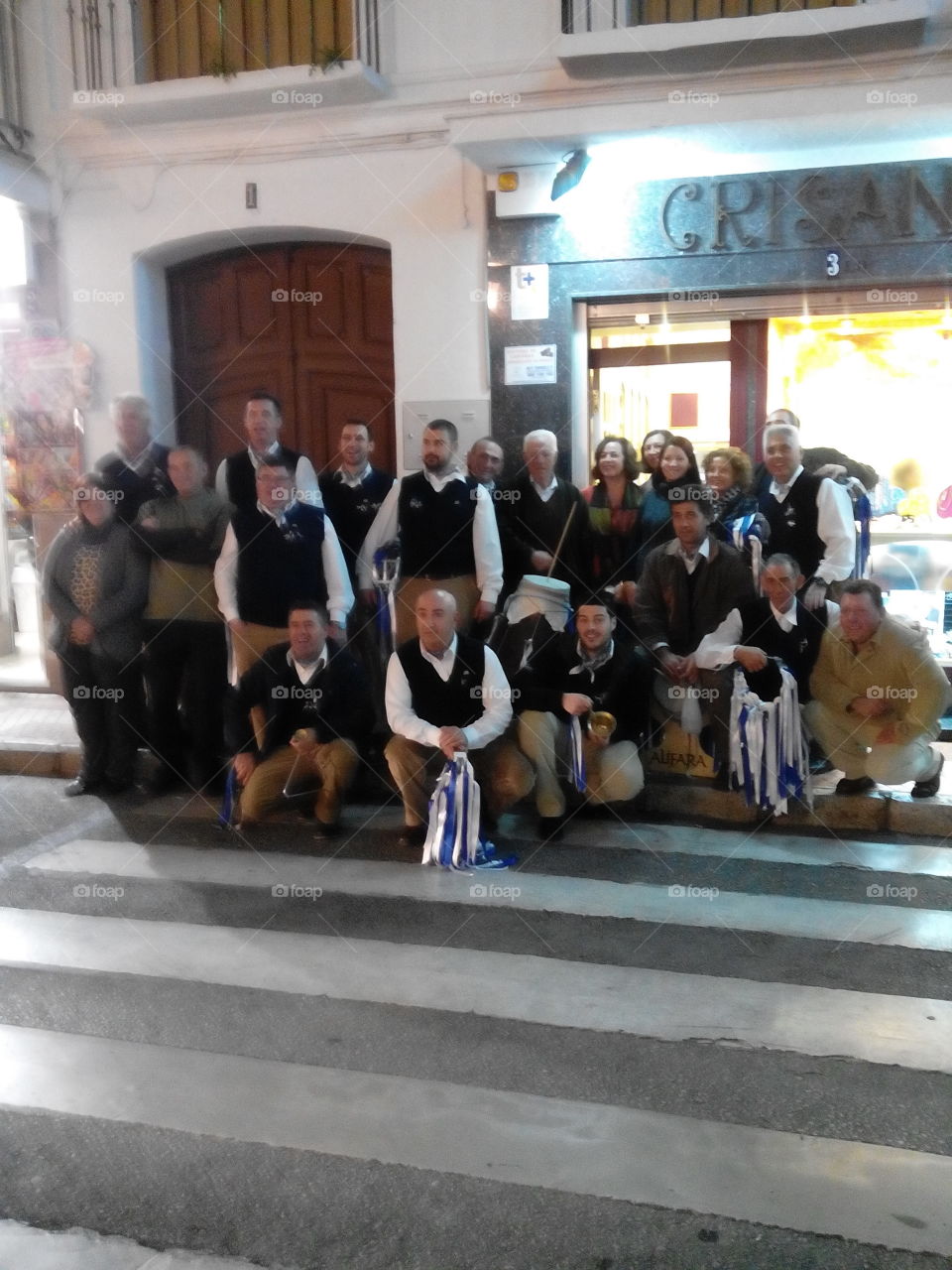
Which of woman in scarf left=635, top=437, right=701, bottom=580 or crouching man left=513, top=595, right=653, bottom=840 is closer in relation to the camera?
crouching man left=513, top=595, right=653, bottom=840

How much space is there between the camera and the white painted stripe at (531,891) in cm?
474

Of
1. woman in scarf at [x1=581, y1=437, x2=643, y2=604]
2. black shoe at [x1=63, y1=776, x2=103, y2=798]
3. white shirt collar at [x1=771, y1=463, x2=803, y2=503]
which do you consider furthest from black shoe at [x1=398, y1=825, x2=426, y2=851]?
white shirt collar at [x1=771, y1=463, x2=803, y2=503]

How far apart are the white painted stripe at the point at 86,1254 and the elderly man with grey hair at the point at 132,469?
445 centimetres

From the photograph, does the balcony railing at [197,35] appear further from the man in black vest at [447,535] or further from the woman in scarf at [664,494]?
the woman in scarf at [664,494]

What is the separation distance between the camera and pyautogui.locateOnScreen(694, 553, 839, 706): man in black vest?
234 inches

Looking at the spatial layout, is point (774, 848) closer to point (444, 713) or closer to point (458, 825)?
point (458, 825)

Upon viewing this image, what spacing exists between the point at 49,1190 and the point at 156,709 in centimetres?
386

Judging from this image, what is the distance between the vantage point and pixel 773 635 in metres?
6.05

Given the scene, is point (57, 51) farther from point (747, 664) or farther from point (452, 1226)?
point (452, 1226)

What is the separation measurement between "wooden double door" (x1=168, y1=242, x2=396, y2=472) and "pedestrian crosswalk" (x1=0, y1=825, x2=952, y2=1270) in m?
4.36

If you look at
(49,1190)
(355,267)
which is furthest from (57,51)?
(49,1190)

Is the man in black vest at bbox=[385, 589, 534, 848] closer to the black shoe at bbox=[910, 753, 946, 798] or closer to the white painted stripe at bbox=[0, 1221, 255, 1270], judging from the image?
the black shoe at bbox=[910, 753, 946, 798]

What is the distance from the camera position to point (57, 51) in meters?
8.77

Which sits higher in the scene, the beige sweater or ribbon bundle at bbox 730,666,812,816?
the beige sweater
